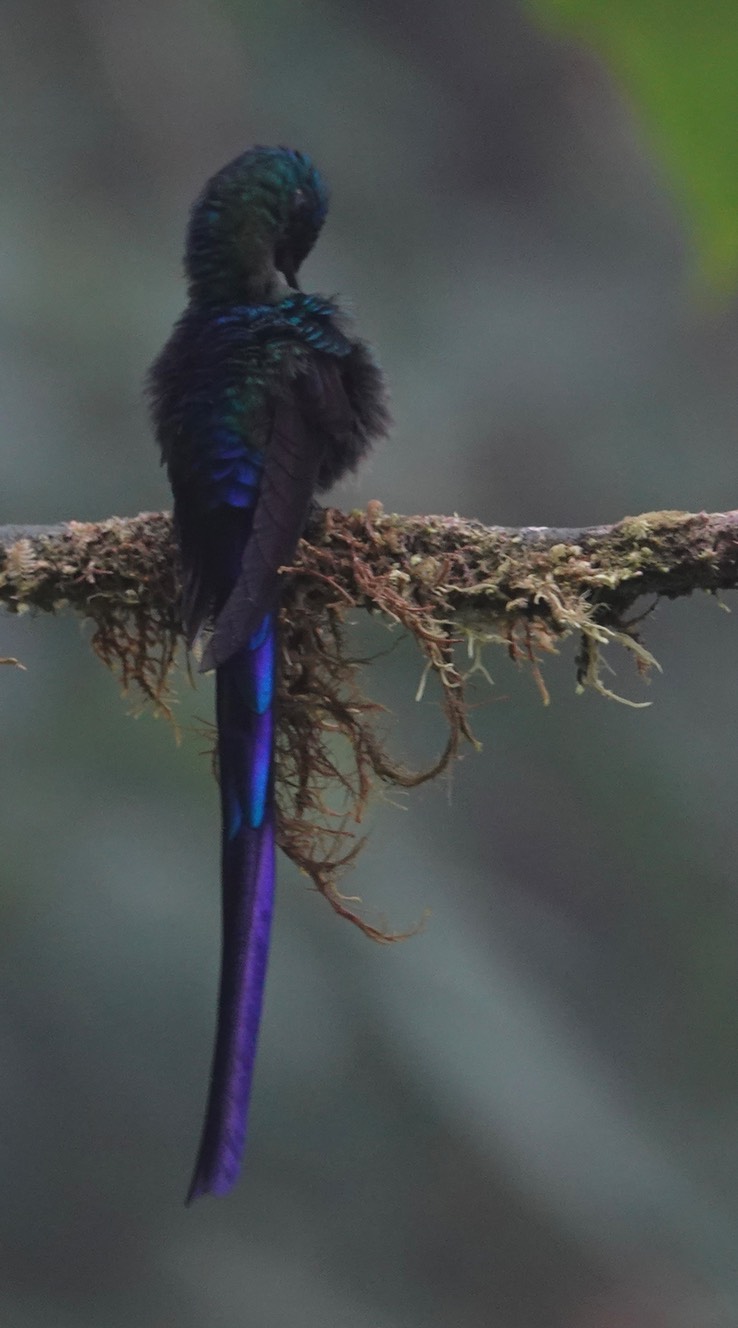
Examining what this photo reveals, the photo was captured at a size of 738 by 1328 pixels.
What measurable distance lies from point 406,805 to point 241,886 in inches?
116

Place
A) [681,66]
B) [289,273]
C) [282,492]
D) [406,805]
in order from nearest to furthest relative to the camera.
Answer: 1. [681,66]
2. [282,492]
3. [289,273]
4. [406,805]

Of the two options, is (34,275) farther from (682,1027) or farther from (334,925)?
(682,1027)

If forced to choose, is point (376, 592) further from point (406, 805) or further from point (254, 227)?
point (406, 805)

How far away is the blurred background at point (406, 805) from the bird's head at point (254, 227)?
1.83 m

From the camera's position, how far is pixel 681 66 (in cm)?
25

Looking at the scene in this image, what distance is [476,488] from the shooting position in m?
5.34

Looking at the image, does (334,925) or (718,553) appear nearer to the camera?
(718,553)

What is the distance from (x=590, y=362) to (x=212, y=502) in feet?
12.0

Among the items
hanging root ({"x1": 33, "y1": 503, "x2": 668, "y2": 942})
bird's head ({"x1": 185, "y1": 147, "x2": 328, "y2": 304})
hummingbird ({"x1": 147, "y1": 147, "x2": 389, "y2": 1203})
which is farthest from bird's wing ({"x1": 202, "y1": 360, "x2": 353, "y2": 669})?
bird's head ({"x1": 185, "y1": 147, "x2": 328, "y2": 304})

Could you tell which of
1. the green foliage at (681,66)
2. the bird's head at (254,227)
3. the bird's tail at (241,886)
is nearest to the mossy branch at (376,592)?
the bird's tail at (241,886)

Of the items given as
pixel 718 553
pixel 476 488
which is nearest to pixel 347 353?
pixel 718 553

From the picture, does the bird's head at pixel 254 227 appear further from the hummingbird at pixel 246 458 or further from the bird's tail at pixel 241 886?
the bird's tail at pixel 241 886

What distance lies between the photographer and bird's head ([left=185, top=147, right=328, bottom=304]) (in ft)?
7.88

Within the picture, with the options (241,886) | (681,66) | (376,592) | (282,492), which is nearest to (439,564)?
(376,592)
